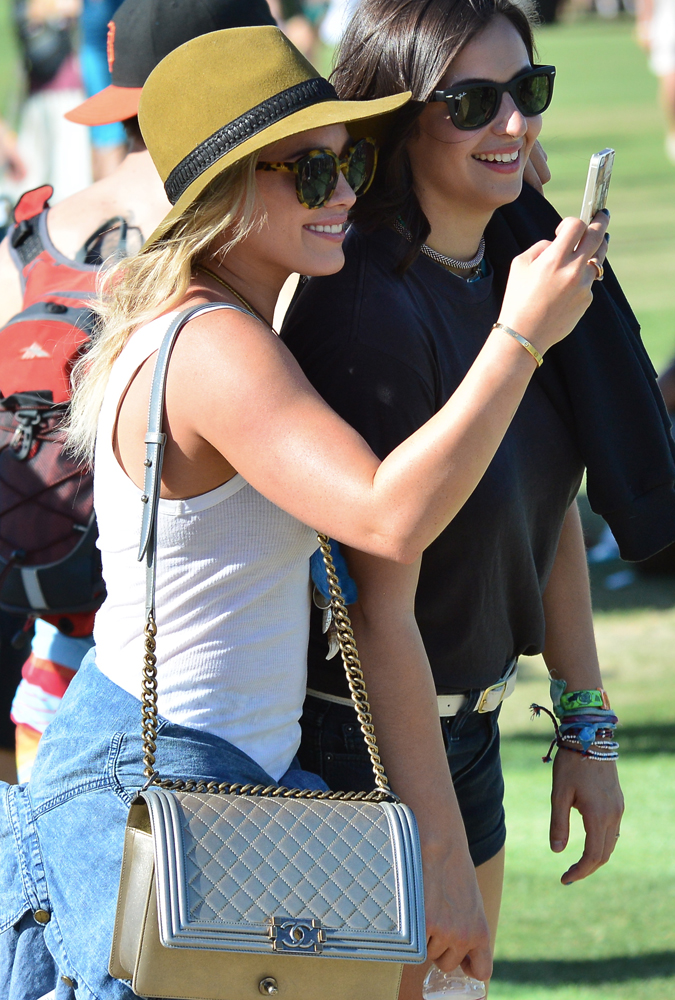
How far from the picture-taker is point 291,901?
5.24 ft

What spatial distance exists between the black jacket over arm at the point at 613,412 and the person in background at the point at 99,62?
11.9ft

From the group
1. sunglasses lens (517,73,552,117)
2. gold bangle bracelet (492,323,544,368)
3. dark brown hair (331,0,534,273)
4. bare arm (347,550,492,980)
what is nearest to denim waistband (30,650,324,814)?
bare arm (347,550,492,980)

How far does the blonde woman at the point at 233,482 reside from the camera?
5.25 feet

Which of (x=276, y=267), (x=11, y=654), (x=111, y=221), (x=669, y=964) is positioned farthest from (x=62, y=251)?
(x=669, y=964)

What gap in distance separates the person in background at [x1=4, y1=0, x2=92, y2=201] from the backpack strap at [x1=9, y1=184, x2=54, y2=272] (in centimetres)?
574

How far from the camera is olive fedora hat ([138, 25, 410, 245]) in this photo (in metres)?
1.74

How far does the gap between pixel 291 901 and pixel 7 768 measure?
5.32ft

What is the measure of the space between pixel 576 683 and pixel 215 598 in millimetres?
938

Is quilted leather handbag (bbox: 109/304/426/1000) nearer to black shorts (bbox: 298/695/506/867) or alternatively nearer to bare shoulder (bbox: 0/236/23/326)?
black shorts (bbox: 298/695/506/867)

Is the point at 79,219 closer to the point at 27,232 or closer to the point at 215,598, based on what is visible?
Answer: the point at 27,232

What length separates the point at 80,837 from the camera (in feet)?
5.61

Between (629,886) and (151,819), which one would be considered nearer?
(151,819)

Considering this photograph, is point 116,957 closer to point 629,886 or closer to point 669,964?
point 669,964

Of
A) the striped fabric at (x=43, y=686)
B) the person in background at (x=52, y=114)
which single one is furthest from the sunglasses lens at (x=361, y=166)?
the person in background at (x=52, y=114)
